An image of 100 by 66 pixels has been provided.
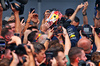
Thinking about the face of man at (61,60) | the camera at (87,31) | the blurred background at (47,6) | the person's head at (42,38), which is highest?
the blurred background at (47,6)

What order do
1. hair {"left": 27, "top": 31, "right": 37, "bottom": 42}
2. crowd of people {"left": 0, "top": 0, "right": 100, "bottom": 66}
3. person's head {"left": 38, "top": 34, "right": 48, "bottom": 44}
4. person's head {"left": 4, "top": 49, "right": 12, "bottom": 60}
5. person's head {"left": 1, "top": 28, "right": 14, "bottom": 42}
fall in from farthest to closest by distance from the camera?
hair {"left": 27, "top": 31, "right": 37, "bottom": 42} < person's head {"left": 38, "top": 34, "right": 48, "bottom": 44} < person's head {"left": 1, "top": 28, "right": 14, "bottom": 42} < person's head {"left": 4, "top": 49, "right": 12, "bottom": 60} < crowd of people {"left": 0, "top": 0, "right": 100, "bottom": 66}

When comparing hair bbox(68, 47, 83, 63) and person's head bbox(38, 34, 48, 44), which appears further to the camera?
person's head bbox(38, 34, 48, 44)

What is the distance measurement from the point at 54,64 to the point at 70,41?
1.72 meters

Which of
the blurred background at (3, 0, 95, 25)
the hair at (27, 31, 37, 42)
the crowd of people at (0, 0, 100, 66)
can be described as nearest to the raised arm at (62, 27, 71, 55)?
the crowd of people at (0, 0, 100, 66)

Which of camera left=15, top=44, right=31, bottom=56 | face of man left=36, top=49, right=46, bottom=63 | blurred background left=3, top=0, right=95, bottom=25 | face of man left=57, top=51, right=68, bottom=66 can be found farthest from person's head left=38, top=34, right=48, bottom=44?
blurred background left=3, top=0, right=95, bottom=25

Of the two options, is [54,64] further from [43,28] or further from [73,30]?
[43,28]

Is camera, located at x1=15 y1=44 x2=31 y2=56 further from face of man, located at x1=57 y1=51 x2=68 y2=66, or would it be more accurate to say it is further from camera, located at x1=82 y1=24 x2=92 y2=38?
camera, located at x1=82 y1=24 x2=92 y2=38

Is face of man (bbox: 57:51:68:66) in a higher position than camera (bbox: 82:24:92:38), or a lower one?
lower

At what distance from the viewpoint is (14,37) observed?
506cm

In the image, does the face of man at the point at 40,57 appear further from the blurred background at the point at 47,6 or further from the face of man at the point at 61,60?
the blurred background at the point at 47,6

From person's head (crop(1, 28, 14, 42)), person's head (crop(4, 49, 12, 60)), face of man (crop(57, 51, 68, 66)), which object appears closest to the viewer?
face of man (crop(57, 51, 68, 66))

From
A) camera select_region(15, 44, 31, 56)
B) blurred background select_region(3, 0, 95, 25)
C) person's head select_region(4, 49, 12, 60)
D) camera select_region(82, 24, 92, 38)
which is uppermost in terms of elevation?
blurred background select_region(3, 0, 95, 25)

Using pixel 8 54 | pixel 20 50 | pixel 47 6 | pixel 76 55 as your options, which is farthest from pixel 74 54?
pixel 47 6

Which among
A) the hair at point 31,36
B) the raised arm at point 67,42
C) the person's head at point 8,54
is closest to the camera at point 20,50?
the person's head at point 8,54
